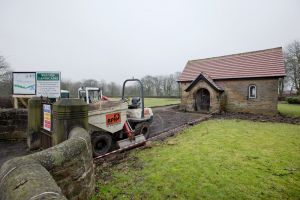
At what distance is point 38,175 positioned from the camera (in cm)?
219

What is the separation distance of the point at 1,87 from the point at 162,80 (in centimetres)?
5225

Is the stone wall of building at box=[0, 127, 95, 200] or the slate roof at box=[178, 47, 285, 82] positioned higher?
the slate roof at box=[178, 47, 285, 82]

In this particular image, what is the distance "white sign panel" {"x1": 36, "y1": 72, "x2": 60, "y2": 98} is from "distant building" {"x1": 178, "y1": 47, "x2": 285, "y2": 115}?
15.7 meters

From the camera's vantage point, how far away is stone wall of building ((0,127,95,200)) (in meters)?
1.89

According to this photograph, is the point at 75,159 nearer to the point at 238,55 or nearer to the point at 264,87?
the point at 264,87

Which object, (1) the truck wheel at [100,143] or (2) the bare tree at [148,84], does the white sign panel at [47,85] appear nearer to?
(1) the truck wheel at [100,143]

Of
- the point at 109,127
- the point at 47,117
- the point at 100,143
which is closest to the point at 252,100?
the point at 109,127

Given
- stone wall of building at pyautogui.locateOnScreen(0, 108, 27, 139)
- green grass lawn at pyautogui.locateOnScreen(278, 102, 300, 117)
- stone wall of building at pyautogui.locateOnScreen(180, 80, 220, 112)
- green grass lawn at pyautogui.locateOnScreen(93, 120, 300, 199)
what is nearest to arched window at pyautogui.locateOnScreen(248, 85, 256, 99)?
stone wall of building at pyautogui.locateOnScreen(180, 80, 220, 112)

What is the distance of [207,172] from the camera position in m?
5.29

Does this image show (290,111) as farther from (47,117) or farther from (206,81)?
(47,117)

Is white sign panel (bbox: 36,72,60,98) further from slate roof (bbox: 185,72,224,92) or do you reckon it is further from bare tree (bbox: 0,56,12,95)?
bare tree (bbox: 0,56,12,95)

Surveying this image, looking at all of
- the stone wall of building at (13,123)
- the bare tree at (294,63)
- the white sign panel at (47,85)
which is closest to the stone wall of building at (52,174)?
the white sign panel at (47,85)

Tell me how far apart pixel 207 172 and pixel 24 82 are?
7.87m

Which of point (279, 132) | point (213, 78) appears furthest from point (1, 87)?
point (279, 132)
